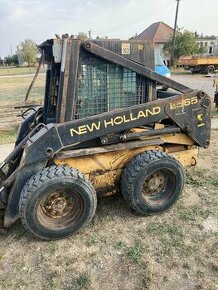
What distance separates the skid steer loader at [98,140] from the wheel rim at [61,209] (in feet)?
0.04

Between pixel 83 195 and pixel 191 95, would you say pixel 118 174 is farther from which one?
pixel 191 95

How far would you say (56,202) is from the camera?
3.83 m

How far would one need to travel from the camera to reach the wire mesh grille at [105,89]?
3941 mm

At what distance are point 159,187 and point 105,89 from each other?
4.90 feet

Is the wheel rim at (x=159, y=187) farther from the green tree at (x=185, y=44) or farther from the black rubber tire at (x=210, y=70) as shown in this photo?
the green tree at (x=185, y=44)

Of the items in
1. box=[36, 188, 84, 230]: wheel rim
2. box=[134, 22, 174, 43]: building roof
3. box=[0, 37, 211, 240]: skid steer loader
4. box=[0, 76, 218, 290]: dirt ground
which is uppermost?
box=[134, 22, 174, 43]: building roof

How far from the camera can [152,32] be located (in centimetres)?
5388

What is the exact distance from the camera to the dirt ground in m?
3.12

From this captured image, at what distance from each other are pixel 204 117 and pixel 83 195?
205cm

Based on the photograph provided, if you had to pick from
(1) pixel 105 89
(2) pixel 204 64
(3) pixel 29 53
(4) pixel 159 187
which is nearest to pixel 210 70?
(2) pixel 204 64

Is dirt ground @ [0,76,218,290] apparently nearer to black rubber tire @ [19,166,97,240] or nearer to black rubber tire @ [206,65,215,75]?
black rubber tire @ [19,166,97,240]

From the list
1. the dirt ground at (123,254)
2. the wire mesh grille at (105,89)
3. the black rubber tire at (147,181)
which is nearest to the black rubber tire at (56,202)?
the dirt ground at (123,254)

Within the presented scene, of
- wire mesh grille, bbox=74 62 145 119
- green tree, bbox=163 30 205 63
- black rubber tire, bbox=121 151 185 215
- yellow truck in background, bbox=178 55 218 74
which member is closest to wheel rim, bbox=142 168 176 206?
black rubber tire, bbox=121 151 185 215

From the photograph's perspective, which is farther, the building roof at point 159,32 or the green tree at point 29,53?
the green tree at point 29,53
